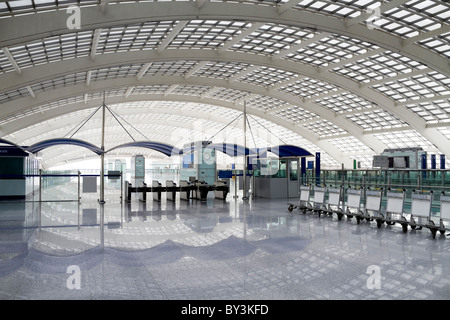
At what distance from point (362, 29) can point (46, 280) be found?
24525 millimetres

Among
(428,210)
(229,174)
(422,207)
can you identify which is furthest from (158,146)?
(428,210)

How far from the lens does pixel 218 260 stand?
22.3ft

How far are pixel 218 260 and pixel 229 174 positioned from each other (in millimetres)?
21747

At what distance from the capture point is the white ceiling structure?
62.0 ft

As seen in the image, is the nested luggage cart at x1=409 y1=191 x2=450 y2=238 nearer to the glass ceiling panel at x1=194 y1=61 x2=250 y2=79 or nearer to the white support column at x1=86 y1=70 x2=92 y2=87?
the glass ceiling panel at x1=194 y1=61 x2=250 y2=79

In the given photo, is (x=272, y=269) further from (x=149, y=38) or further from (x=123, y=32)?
(x=149, y=38)

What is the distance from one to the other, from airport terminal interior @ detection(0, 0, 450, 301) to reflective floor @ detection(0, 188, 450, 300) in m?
0.04

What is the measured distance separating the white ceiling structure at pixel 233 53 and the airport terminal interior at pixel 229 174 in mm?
122

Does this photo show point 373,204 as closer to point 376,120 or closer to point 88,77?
point 88,77

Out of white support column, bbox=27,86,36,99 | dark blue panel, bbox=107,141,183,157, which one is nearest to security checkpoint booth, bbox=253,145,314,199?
dark blue panel, bbox=107,141,183,157

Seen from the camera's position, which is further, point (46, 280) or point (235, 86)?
point (235, 86)

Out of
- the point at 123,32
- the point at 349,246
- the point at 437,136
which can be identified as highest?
the point at 123,32

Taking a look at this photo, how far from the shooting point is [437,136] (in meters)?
42.6
